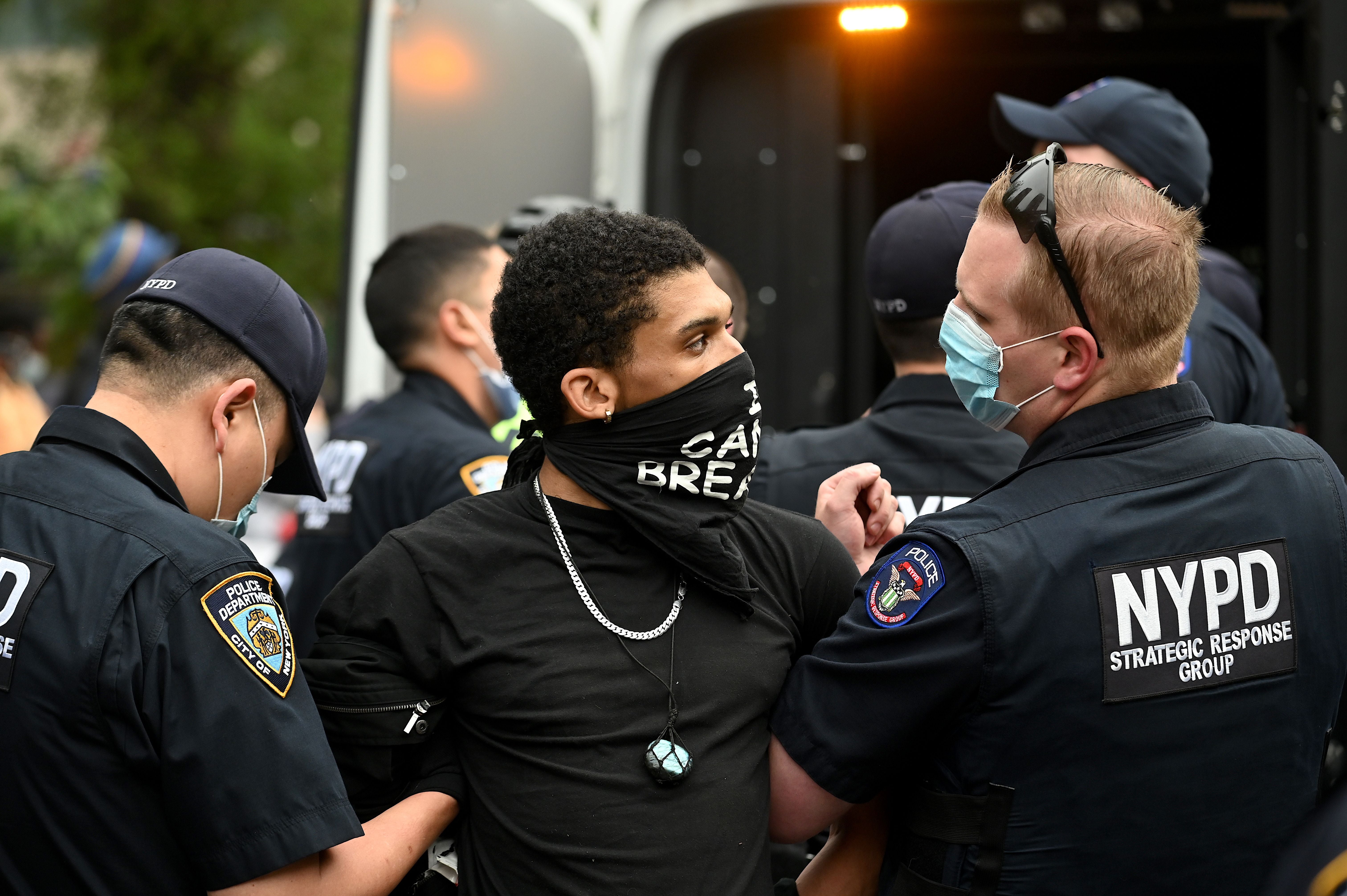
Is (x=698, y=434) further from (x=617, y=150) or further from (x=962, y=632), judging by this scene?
(x=617, y=150)

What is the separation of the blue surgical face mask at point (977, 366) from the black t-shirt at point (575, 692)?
492 millimetres

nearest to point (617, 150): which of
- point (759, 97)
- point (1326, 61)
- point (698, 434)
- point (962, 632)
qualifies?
point (759, 97)

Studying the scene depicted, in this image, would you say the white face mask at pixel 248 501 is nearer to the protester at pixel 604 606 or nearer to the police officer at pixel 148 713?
the police officer at pixel 148 713

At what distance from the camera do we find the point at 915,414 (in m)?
2.72

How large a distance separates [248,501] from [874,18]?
2511mm

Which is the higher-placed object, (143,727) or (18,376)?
(143,727)

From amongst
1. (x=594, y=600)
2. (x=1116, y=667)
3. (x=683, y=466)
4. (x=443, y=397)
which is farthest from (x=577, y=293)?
(x=443, y=397)

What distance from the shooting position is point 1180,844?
1792 millimetres

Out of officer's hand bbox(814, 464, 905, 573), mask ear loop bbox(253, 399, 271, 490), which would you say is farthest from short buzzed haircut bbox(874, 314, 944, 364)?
mask ear loop bbox(253, 399, 271, 490)

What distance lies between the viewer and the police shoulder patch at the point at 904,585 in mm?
1827

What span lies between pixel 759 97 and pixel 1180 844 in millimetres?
2824

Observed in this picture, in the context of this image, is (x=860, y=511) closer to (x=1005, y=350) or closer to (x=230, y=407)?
(x=1005, y=350)

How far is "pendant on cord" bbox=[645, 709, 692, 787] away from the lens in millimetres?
1827

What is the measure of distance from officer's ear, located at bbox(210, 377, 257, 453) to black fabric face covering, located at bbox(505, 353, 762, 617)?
459mm
